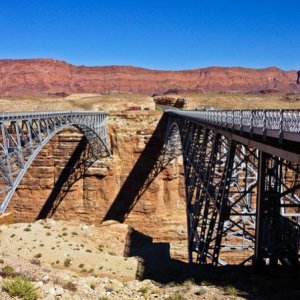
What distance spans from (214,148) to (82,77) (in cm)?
14527

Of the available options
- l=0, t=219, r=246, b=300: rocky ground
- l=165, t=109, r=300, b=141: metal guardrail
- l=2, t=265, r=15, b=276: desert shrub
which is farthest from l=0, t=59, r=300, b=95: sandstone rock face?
l=2, t=265, r=15, b=276: desert shrub

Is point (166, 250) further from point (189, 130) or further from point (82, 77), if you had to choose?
point (82, 77)

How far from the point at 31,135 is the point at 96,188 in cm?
2034

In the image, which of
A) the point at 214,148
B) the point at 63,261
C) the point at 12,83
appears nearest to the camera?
the point at 214,148

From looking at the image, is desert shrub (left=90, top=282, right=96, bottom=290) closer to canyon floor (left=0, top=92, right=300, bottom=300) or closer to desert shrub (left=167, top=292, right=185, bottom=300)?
canyon floor (left=0, top=92, right=300, bottom=300)

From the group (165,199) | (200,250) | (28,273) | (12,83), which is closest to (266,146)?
(28,273)

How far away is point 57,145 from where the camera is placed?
40906 millimetres

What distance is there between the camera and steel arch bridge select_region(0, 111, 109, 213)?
17.6m

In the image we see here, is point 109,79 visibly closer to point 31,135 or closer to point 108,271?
point 31,135

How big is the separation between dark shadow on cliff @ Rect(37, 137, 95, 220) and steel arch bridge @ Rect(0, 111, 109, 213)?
1.31 meters

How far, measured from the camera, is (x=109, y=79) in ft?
507

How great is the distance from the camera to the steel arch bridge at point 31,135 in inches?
691

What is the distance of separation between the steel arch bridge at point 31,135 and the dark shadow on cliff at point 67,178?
4.29 ft

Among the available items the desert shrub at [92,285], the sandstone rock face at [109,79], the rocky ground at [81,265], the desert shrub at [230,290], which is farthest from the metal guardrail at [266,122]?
the sandstone rock face at [109,79]
